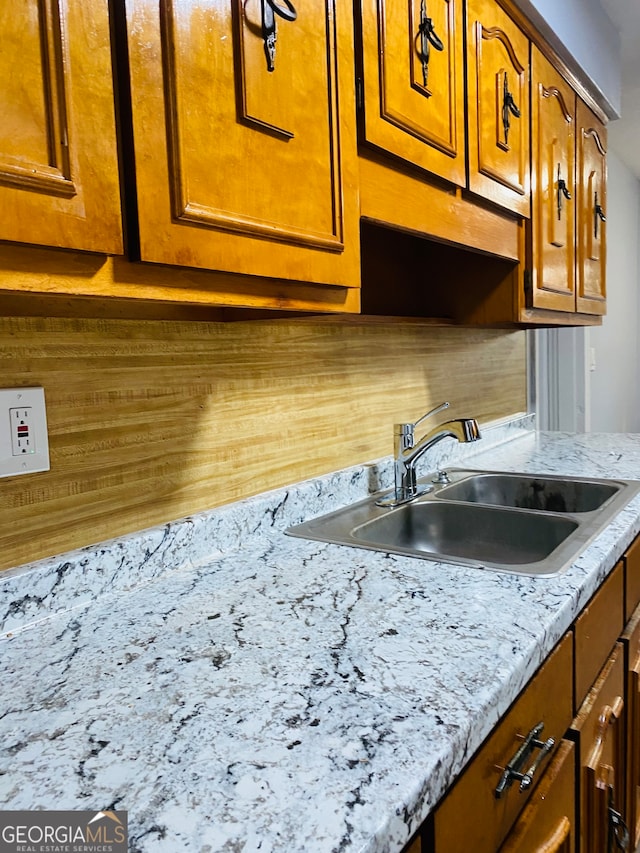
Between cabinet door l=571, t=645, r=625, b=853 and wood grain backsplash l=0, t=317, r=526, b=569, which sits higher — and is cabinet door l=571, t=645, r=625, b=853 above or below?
below

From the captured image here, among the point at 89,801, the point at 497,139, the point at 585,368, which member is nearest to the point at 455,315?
the point at 497,139

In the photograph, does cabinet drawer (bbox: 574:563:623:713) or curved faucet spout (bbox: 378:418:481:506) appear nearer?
cabinet drawer (bbox: 574:563:623:713)

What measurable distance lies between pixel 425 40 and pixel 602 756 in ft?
4.07

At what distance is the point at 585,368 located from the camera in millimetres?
3215

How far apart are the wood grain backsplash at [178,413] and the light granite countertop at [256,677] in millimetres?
54

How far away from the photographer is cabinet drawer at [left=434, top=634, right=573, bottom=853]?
0.56m

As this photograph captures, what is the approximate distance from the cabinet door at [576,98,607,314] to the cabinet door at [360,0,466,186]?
873 mm

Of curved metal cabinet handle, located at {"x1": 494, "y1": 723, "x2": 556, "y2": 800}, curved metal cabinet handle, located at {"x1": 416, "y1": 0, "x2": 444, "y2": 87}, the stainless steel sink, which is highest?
curved metal cabinet handle, located at {"x1": 416, "y1": 0, "x2": 444, "y2": 87}

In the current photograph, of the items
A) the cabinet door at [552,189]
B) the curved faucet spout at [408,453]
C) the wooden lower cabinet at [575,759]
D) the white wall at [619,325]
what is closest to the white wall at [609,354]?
the white wall at [619,325]

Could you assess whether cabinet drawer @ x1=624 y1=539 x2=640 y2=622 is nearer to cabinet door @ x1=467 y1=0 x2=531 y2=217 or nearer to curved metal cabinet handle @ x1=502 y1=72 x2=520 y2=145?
cabinet door @ x1=467 y1=0 x2=531 y2=217

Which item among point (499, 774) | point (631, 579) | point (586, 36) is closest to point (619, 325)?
point (586, 36)

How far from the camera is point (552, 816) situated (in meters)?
0.78

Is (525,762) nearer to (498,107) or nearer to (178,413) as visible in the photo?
(178,413)

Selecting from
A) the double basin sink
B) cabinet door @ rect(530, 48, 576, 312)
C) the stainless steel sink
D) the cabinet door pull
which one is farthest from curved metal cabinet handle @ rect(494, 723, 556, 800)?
the cabinet door pull
